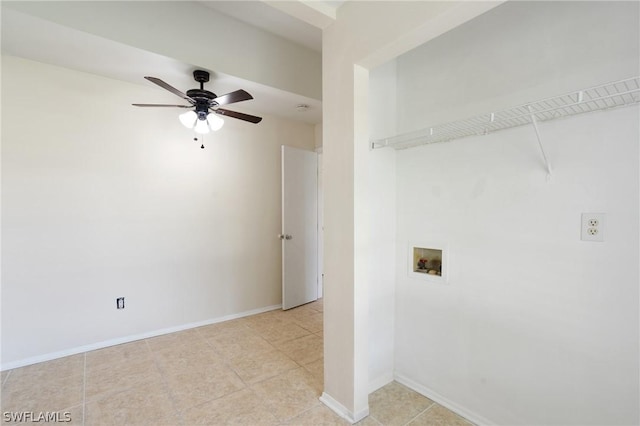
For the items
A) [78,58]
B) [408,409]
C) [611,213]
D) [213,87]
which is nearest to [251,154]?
[213,87]

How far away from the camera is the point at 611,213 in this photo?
1316mm

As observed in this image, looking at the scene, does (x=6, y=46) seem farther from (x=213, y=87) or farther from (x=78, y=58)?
(x=213, y=87)

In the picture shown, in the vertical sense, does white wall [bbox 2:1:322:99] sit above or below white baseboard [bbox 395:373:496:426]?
above

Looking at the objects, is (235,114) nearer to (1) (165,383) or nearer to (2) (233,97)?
(2) (233,97)

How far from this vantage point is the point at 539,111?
1.38 metres

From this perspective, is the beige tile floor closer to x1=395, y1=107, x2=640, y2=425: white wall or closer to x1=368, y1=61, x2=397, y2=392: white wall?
x1=368, y1=61, x2=397, y2=392: white wall

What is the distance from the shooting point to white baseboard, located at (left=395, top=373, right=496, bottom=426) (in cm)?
177

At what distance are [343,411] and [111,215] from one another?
273 centimetres

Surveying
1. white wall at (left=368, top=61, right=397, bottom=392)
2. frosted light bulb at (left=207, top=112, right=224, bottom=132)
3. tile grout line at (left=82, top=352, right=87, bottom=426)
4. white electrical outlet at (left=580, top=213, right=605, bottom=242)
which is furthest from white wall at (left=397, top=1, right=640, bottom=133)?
tile grout line at (left=82, top=352, right=87, bottom=426)

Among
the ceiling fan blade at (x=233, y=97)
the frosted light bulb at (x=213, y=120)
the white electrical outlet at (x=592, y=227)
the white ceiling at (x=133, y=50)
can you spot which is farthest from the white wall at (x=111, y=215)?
the white electrical outlet at (x=592, y=227)

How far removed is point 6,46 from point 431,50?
3.25m

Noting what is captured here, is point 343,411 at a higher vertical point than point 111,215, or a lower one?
lower

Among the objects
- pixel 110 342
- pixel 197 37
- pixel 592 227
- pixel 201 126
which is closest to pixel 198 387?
pixel 110 342

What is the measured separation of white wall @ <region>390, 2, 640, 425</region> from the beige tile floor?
49 centimetres
